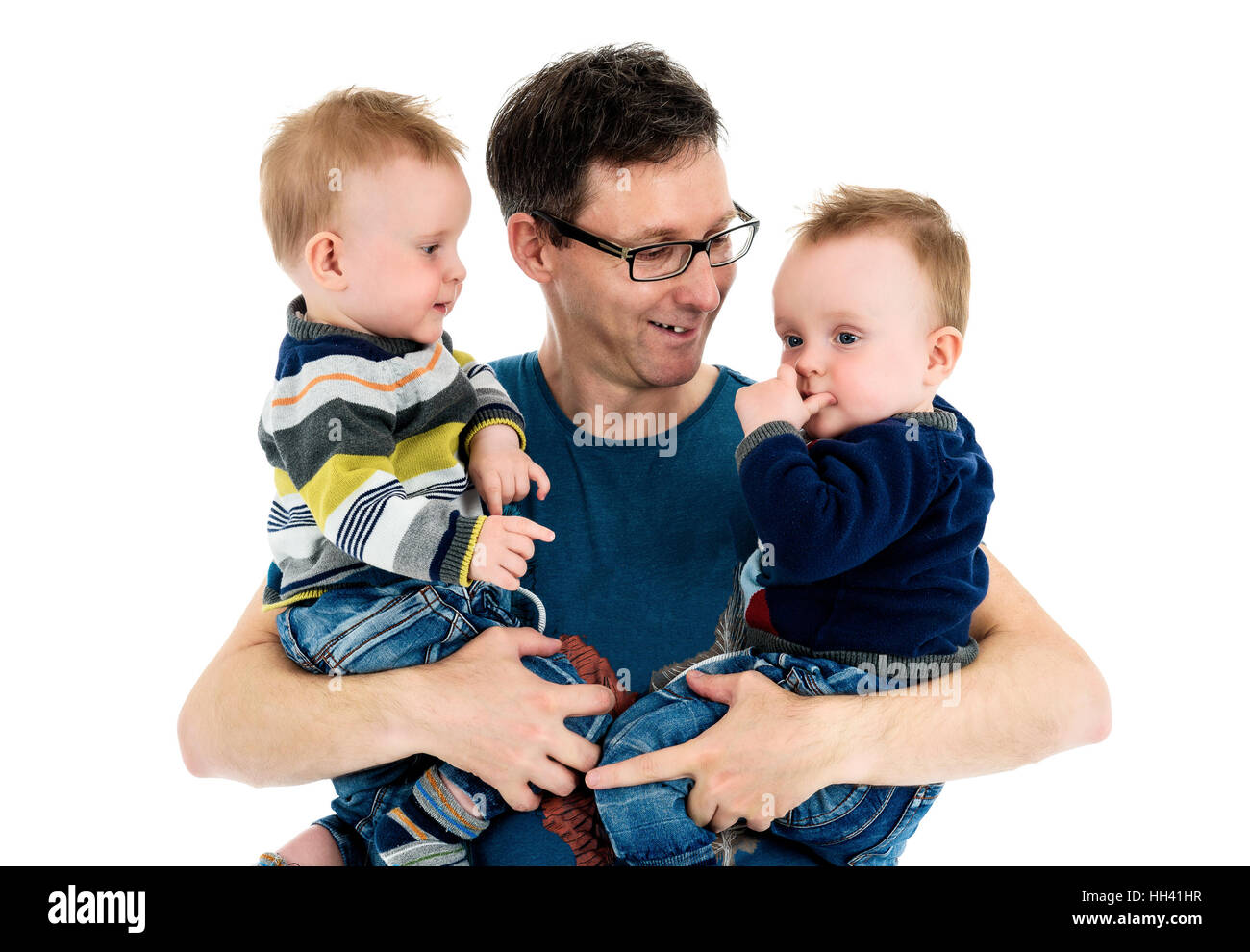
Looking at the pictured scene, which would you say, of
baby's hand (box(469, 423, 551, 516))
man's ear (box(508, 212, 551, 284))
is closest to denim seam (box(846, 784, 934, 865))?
baby's hand (box(469, 423, 551, 516))

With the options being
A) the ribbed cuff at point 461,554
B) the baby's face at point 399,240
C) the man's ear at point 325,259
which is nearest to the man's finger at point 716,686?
the ribbed cuff at point 461,554

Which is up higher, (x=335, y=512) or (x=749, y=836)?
(x=335, y=512)

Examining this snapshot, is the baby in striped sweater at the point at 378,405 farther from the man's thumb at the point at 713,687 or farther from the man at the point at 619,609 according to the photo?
the man's thumb at the point at 713,687

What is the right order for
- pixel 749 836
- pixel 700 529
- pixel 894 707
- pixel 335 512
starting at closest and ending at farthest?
pixel 335 512, pixel 894 707, pixel 749 836, pixel 700 529

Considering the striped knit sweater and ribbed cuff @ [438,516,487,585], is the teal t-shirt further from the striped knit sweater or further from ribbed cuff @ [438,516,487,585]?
ribbed cuff @ [438,516,487,585]

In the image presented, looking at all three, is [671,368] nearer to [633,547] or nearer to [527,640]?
[633,547]

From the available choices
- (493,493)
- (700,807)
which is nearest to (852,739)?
(700,807)

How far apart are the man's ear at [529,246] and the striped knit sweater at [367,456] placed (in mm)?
372

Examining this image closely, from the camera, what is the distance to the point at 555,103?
2.43 m

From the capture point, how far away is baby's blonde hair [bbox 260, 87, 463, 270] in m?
1.97

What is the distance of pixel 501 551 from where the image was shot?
70.3 inches
